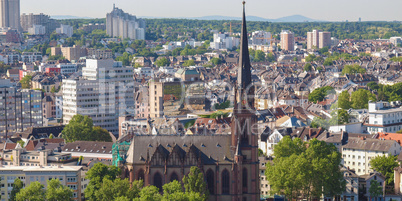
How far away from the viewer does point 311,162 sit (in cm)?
9038

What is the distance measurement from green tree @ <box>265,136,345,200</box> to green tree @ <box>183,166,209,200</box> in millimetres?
10243

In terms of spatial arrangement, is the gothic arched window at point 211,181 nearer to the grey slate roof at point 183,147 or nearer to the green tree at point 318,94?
the grey slate roof at point 183,147

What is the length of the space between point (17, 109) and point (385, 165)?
76.3 m

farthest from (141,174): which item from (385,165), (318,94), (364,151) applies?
(318,94)

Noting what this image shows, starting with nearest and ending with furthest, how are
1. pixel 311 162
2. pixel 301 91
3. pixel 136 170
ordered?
pixel 136 170
pixel 311 162
pixel 301 91

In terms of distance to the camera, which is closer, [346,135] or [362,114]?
[346,135]

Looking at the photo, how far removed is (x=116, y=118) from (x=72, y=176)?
64004mm

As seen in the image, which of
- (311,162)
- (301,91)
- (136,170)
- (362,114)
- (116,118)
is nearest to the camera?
(136,170)

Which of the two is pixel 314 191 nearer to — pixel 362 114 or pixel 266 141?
pixel 266 141

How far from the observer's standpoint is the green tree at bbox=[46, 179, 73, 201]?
269 ft

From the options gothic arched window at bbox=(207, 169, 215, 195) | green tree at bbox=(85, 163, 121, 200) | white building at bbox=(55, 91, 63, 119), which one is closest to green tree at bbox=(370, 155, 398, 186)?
gothic arched window at bbox=(207, 169, 215, 195)

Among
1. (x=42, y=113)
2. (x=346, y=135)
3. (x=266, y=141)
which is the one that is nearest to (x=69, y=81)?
(x=42, y=113)

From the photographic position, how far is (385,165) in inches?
3900

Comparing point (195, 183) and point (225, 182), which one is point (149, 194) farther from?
point (225, 182)
